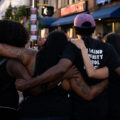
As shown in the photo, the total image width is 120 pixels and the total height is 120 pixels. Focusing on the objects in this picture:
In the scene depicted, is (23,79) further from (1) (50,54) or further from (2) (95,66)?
(2) (95,66)

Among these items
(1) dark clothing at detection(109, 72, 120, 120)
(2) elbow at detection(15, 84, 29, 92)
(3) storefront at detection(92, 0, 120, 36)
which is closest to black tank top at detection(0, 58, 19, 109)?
(2) elbow at detection(15, 84, 29, 92)

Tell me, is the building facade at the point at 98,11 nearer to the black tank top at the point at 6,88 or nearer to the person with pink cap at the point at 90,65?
the person with pink cap at the point at 90,65

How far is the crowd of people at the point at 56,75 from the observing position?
2.57 metres

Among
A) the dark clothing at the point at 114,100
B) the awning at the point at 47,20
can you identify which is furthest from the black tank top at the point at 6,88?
the awning at the point at 47,20

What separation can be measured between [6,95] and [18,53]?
13.7 inches

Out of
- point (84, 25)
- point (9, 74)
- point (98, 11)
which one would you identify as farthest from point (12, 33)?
point (98, 11)

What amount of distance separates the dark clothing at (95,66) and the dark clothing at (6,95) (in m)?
0.48

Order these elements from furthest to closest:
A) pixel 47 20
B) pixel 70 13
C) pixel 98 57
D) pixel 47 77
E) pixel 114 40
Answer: pixel 47 20
pixel 70 13
pixel 114 40
pixel 98 57
pixel 47 77

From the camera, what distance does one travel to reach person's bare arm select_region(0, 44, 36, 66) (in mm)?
2629

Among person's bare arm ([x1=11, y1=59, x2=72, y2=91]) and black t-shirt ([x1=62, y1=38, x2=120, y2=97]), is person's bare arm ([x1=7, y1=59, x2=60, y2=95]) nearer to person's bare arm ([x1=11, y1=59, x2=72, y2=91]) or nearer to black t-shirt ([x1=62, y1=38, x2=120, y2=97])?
person's bare arm ([x1=11, y1=59, x2=72, y2=91])

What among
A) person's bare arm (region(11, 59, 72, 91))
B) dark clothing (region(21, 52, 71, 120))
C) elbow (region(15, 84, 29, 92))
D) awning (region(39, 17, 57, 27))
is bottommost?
awning (region(39, 17, 57, 27))

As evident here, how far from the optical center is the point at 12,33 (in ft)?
8.82

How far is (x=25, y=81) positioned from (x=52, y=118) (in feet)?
1.14

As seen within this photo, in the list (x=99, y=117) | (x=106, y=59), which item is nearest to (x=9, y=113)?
(x=99, y=117)
